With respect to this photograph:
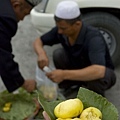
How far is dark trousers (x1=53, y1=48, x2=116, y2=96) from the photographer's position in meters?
3.66

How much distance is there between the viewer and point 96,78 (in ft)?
11.6

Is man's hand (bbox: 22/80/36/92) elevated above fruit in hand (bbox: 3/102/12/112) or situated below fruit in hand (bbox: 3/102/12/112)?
above

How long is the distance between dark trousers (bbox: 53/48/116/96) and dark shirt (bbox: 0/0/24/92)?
0.76m

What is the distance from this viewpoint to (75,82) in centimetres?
A: 402

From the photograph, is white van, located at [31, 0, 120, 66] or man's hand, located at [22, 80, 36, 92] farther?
white van, located at [31, 0, 120, 66]

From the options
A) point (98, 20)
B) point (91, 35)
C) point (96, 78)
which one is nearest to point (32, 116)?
point (96, 78)

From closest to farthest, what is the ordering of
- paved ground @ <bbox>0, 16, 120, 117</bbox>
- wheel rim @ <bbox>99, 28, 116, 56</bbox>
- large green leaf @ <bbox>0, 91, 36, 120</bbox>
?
large green leaf @ <bbox>0, 91, 36, 120</bbox>, paved ground @ <bbox>0, 16, 120, 117</bbox>, wheel rim @ <bbox>99, 28, 116, 56</bbox>

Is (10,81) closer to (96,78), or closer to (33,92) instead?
(33,92)

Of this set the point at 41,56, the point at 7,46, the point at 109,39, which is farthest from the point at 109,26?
the point at 7,46

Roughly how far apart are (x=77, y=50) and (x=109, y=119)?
6.64ft

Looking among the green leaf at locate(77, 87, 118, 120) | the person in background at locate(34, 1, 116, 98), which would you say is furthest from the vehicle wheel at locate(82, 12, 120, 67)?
the green leaf at locate(77, 87, 118, 120)

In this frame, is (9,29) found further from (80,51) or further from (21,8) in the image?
(80,51)

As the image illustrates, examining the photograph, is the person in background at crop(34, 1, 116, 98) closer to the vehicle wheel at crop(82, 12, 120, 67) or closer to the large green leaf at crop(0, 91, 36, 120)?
the large green leaf at crop(0, 91, 36, 120)

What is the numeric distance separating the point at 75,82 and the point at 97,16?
98 cm
